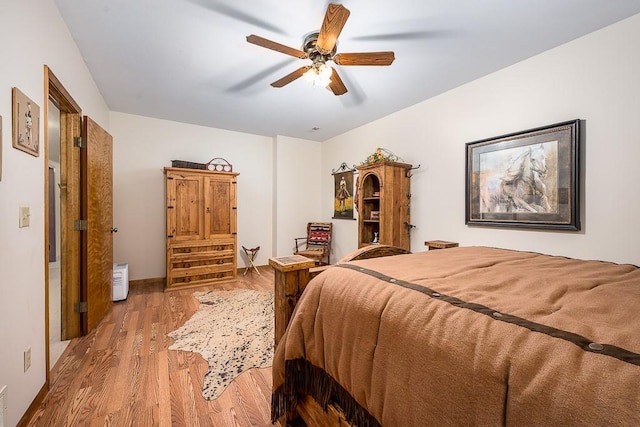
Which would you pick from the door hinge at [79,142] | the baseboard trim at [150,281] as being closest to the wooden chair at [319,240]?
the baseboard trim at [150,281]

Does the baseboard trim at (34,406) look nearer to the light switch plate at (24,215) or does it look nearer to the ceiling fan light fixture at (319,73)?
the light switch plate at (24,215)

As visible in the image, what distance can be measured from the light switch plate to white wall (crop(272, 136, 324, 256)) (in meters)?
3.49

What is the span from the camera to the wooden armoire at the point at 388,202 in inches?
129

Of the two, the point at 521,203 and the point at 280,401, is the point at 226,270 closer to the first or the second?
the point at 280,401

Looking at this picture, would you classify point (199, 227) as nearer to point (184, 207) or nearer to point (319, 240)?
point (184, 207)

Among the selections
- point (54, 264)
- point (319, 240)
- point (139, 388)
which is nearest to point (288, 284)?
point (139, 388)

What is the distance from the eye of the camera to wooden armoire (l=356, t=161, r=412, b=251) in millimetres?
3266

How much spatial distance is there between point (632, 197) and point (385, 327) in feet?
7.47

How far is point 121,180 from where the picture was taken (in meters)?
3.88

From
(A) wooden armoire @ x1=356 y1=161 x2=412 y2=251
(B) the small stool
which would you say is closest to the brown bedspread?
(A) wooden armoire @ x1=356 y1=161 x2=412 y2=251

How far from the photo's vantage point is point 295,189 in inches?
199

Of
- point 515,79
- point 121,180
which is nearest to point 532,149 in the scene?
point 515,79

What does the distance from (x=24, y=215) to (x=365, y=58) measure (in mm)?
2387

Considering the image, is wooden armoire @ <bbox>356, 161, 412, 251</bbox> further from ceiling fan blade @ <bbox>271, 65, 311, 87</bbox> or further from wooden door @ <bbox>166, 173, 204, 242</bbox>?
wooden door @ <bbox>166, 173, 204, 242</bbox>
